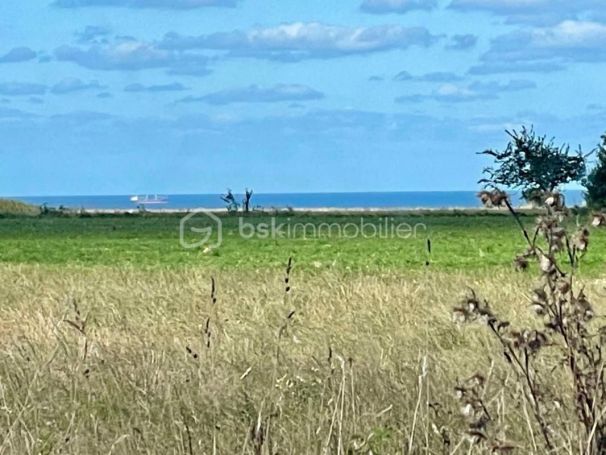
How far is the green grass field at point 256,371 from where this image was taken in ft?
16.9

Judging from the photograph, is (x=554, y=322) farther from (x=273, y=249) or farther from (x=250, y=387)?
(x=273, y=249)

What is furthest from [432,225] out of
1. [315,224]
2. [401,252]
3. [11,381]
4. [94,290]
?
[11,381]

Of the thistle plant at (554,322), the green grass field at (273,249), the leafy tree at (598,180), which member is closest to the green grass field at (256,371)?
the thistle plant at (554,322)

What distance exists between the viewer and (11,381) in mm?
6547

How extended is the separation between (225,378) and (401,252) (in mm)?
32826

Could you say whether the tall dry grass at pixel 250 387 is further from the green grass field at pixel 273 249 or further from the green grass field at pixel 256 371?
the green grass field at pixel 273 249

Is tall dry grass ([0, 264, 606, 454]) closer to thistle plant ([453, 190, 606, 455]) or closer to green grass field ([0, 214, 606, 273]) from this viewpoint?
thistle plant ([453, 190, 606, 455])

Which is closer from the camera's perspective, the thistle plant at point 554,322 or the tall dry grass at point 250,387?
the thistle plant at point 554,322

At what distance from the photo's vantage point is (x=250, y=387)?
6.32m

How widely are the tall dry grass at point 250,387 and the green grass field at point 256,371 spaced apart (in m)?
0.01

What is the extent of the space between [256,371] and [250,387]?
458 mm

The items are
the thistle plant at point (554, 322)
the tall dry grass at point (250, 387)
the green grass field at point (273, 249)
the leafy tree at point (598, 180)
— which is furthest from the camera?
the leafy tree at point (598, 180)

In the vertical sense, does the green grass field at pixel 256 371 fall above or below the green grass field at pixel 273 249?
above

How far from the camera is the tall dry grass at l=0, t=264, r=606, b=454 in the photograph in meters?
5.12
